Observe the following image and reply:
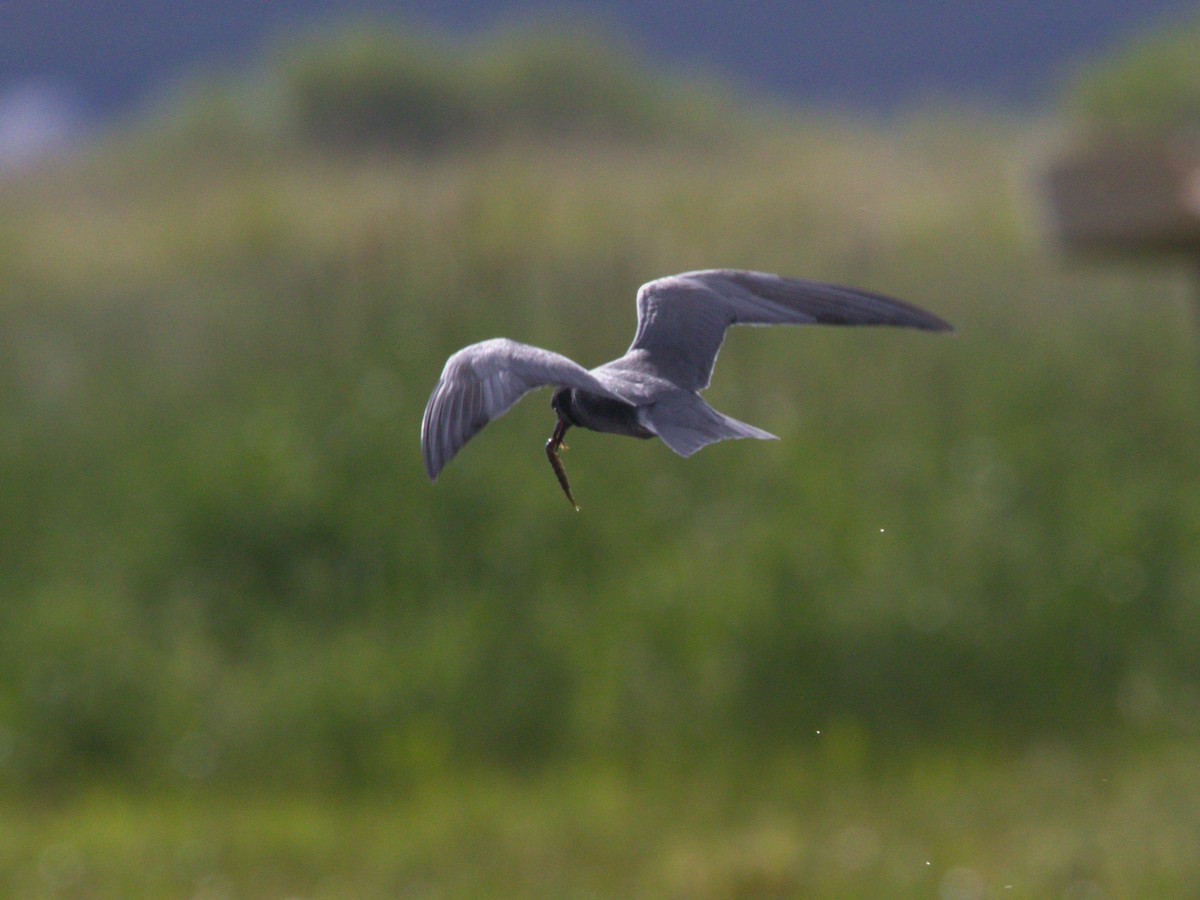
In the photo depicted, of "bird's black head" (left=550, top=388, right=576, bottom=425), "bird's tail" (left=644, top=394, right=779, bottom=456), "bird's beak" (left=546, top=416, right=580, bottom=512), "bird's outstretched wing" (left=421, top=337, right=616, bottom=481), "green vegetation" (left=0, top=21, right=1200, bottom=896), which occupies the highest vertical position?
"bird's outstretched wing" (left=421, top=337, right=616, bottom=481)

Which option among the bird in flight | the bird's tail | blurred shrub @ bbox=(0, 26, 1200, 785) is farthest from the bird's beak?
blurred shrub @ bbox=(0, 26, 1200, 785)

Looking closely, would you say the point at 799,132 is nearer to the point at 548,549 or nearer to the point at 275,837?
the point at 548,549

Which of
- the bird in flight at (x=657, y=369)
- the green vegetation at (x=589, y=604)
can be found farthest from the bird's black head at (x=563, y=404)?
the green vegetation at (x=589, y=604)

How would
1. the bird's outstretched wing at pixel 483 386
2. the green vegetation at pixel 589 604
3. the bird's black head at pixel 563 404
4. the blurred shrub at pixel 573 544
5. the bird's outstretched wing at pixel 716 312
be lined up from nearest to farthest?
the bird's outstretched wing at pixel 483 386 → the bird's black head at pixel 563 404 → the bird's outstretched wing at pixel 716 312 → the green vegetation at pixel 589 604 → the blurred shrub at pixel 573 544

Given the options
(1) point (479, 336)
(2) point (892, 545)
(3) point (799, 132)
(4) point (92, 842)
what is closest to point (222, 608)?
(4) point (92, 842)

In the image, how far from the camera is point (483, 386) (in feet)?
4.55

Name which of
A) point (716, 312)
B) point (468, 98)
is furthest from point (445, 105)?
point (716, 312)

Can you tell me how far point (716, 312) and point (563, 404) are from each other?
331 millimetres

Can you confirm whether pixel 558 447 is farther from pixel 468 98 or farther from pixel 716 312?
pixel 468 98

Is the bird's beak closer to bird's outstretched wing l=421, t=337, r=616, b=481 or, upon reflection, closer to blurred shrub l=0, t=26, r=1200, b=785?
bird's outstretched wing l=421, t=337, r=616, b=481

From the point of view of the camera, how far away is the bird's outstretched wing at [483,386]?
134cm

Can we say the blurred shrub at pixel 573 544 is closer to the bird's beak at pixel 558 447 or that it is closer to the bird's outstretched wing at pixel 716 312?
the bird's outstretched wing at pixel 716 312

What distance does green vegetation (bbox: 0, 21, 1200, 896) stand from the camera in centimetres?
985

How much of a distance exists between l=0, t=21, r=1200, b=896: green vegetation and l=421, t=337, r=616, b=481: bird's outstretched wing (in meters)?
6.61
